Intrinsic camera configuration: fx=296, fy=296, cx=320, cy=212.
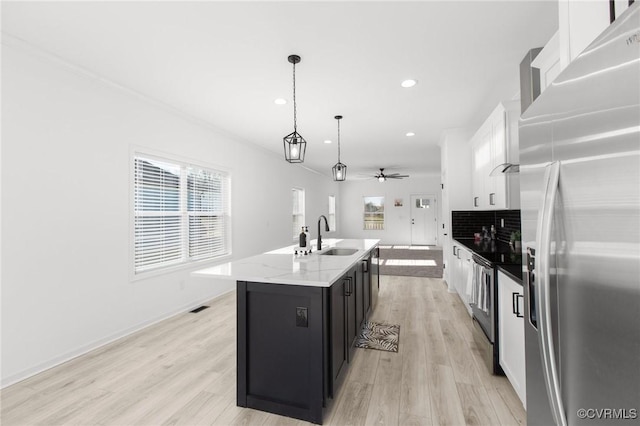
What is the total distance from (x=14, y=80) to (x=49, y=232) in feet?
4.07

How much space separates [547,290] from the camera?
0.93 m

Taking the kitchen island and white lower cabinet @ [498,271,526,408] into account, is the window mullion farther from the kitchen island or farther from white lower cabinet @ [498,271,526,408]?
white lower cabinet @ [498,271,526,408]

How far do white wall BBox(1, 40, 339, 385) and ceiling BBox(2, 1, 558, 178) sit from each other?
0.98ft

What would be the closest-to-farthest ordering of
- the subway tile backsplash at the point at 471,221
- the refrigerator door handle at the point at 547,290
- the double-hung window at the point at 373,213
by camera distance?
the refrigerator door handle at the point at 547,290, the subway tile backsplash at the point at 471,221, the double-hung window at the point at 373,213

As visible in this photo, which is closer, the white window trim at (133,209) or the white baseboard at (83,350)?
the white baseboard at (83,350)

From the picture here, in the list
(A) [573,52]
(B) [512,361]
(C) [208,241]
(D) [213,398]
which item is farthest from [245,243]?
(A) [573,52]

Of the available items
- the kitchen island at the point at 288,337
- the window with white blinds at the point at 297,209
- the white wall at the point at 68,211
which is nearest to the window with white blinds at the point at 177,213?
the white wall at the point at 68,211

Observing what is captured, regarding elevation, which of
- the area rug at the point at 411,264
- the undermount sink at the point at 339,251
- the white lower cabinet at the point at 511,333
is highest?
the undermount sink at the point at 339,251

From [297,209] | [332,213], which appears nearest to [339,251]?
[297,209]

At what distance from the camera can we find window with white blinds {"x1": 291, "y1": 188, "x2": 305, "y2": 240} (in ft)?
26.2

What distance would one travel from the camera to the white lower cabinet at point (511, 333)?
186 cm

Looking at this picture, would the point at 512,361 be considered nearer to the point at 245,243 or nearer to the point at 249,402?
the point at 249,402

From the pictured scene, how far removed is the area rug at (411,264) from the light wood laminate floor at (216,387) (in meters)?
3.06

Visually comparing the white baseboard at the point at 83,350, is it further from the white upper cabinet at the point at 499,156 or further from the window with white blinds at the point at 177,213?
the white upper cabinet at the point at 499,156
